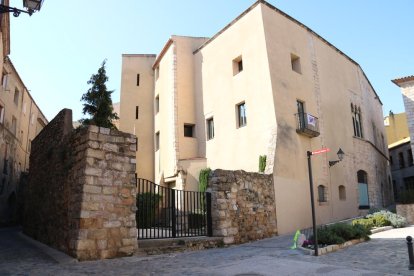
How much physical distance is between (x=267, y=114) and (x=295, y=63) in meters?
4.09

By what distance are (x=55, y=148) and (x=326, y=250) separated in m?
7.86

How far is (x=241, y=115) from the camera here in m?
17.0

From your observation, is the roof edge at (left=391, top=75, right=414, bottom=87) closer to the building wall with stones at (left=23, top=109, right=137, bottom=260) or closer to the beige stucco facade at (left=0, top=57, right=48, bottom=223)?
the building wall with stones at (left=23, top=109, right=137, bottom=260)

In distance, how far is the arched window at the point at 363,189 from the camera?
1952 cm

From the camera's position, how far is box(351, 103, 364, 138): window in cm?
2123

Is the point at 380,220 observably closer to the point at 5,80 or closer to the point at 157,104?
the point at 157,104

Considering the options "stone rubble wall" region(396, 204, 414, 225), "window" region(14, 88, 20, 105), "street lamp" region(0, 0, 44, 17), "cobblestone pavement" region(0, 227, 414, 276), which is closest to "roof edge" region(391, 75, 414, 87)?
"stone rubble wall" region(396, 204, 414, 225)

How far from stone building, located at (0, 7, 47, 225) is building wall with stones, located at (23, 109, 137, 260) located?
1335 centimetres

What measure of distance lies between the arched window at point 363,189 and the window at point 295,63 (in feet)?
23.3

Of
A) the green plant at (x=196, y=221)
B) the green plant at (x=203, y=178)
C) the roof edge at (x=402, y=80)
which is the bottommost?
the green plant at (x=196, y=221)

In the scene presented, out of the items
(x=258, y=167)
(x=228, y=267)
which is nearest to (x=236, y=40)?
(x=258, y=167)

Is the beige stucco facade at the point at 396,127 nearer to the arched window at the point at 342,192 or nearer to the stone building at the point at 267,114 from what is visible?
the stone building at the point at 267,114

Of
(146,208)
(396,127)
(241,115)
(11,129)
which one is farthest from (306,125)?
(396,127)

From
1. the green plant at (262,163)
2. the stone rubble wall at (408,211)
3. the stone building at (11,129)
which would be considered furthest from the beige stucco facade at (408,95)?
the stone building at (11,129)
